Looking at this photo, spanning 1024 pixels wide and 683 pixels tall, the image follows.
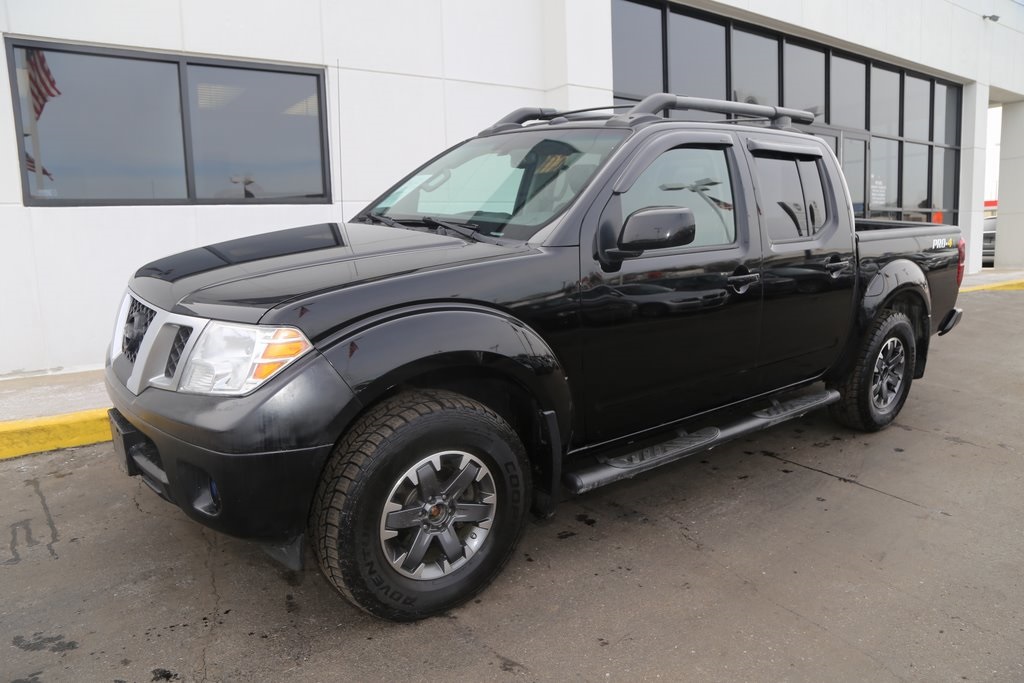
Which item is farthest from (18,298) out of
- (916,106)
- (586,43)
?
(916,106)

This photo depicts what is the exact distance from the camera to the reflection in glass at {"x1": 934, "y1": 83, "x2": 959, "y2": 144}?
15914 mm

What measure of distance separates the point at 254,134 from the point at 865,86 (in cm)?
1180

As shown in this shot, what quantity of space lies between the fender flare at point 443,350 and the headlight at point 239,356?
0.39 ft

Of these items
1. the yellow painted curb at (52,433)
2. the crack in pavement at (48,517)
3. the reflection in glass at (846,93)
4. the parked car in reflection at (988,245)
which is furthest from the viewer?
the parked car in reflection at (988,245)

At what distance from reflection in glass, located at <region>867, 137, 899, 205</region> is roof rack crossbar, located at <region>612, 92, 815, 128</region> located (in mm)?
11336

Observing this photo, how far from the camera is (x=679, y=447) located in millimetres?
3395

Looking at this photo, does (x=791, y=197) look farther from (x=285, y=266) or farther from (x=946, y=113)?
(x=946, y=113)

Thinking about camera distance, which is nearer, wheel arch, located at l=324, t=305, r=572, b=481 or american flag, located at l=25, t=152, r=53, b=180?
wheel arch, located at l=324, t=305, r=572, b=481

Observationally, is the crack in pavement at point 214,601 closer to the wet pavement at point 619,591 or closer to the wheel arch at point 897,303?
the wet pavement at point 619,591

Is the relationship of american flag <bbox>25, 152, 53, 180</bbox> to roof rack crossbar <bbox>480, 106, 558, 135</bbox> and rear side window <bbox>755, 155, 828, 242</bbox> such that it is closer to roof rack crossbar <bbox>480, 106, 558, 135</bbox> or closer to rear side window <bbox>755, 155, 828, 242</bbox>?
roof rack crossbar <bbox>480, 106, 558, 135</bbox>

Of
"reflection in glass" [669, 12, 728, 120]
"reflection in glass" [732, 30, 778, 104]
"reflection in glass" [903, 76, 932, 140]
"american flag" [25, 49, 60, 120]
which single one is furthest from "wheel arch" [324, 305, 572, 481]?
"reflection in glass" [903, 76, 932, 140]

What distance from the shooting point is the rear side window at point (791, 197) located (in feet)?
12.7

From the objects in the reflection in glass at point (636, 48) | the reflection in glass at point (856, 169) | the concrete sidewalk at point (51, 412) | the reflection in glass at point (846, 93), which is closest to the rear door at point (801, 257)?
the concrete sidewalk at point (51, 412)

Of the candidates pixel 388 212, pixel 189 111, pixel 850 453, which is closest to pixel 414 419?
pixel 388 212
